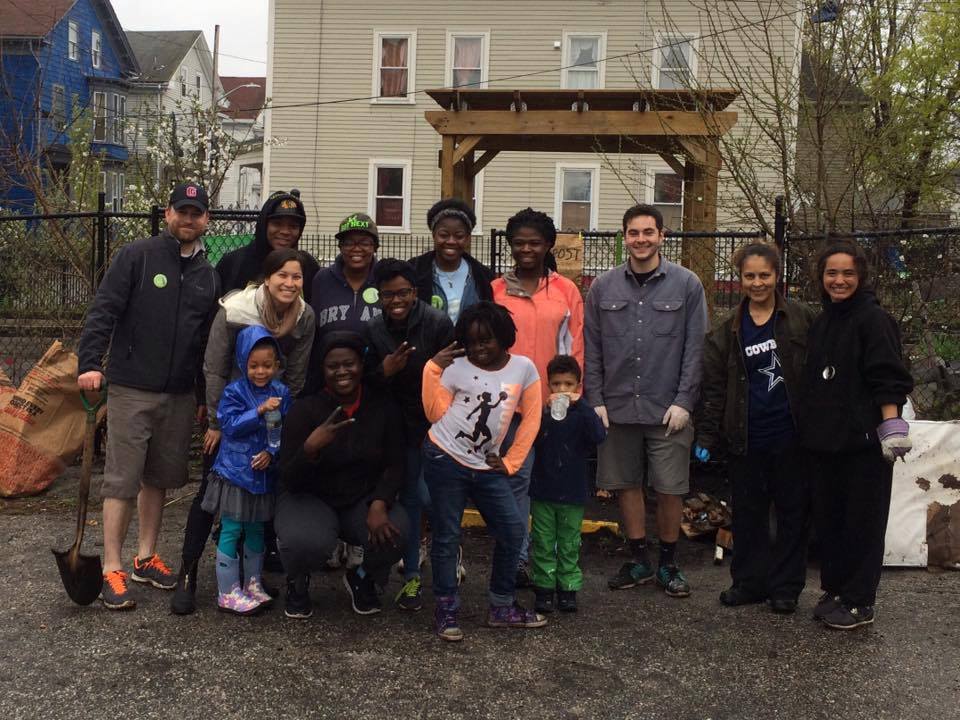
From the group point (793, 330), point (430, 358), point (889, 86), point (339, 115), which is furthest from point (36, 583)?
point (339, 115)

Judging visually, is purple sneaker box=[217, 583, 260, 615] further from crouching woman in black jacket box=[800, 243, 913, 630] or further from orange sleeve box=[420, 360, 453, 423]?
crouching woman in black jacket box=[800, 243, 913, 630]

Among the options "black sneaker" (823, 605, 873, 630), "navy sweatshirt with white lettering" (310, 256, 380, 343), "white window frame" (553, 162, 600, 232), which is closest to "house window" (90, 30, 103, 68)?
"white window frame" (553, 162, 600, 232)

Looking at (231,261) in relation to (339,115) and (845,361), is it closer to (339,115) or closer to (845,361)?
(845,361)

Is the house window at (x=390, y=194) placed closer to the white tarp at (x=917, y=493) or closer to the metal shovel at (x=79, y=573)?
the white tarp at (x=917, y=493)

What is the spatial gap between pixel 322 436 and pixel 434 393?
20.8 inches

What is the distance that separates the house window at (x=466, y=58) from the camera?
68.5 feet

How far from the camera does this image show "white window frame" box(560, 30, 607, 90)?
20.5 m

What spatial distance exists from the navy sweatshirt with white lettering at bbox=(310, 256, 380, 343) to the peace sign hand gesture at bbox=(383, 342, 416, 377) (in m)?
0.38

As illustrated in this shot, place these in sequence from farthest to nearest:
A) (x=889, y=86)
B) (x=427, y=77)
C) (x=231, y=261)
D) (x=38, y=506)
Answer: (x=427, y=77)
(x=889, y=86)
(x=38, y=506)
(x=231, y=261)

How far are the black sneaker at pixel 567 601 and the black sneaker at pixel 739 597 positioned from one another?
744mm

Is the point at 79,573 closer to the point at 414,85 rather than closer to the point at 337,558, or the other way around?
the point at 337,558

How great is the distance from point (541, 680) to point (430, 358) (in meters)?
1.53

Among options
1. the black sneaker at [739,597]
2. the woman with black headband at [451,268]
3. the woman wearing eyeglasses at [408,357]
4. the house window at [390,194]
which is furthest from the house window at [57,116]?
the black sneaker at [739,597]

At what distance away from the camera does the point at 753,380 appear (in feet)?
15.5
